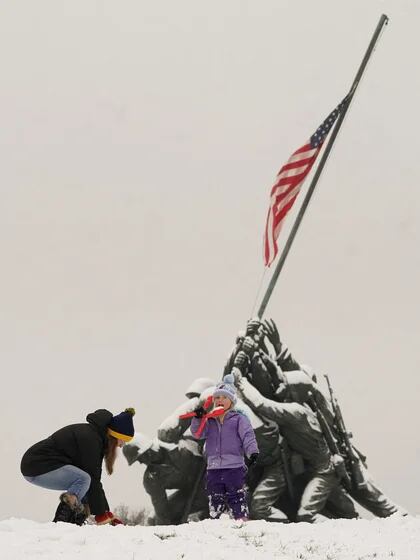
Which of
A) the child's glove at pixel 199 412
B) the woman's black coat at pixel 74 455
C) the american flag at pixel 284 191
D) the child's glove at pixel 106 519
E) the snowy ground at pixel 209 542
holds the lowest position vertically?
the child's glove at pixel 106 519

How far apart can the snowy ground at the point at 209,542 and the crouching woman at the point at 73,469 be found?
16.5 inches

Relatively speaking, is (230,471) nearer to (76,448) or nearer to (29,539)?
(76,448)

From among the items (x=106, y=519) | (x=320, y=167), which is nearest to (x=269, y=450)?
(x=320, y=167)

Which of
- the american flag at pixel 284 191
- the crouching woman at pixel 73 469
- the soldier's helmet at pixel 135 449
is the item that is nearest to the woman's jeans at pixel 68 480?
the crouching woman at pixel 73 469

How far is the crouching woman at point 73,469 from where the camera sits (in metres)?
7.48

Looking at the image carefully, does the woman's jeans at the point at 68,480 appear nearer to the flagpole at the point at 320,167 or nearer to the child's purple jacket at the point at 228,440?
the child's purple jacket at the point at 228,440

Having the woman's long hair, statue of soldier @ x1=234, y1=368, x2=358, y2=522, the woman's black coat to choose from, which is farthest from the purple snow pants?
statue of soldier @ x1=234, y1=368, x2=358, y2=522

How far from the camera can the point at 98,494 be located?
25.0 ft

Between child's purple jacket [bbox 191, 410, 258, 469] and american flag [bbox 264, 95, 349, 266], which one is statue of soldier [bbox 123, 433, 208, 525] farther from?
child's purple jacket [bbox 191, 410, 258, 469]

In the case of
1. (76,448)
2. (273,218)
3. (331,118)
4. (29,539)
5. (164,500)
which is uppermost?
(331,118)

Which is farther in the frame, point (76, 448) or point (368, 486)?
point (368, 486)

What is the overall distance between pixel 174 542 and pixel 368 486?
9529 mm

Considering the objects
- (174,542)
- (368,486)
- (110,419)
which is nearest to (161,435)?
(368,486)

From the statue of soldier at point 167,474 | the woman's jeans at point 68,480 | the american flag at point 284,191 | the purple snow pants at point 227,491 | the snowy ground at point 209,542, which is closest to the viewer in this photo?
the snowy ground at point 209,542
